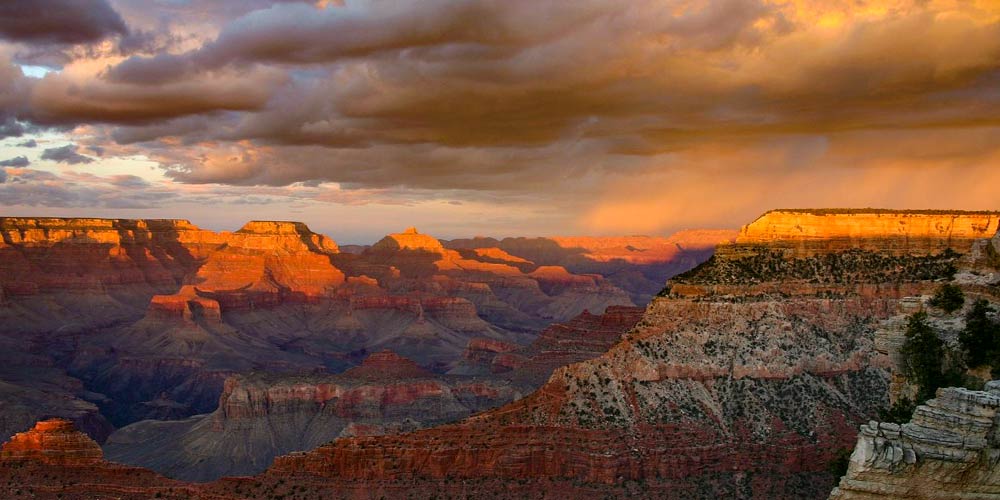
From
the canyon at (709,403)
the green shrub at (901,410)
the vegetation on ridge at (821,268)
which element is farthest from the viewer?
the vegetation on ridge at (821,268)

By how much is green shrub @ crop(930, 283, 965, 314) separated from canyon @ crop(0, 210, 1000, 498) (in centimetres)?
2226

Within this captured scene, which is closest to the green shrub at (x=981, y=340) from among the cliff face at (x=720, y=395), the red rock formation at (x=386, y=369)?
the cliff face at (x=720, y=395)

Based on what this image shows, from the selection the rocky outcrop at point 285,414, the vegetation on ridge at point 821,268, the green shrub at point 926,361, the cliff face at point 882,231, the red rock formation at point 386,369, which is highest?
the cliff face at point 882,231

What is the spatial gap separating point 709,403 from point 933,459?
50516 mm

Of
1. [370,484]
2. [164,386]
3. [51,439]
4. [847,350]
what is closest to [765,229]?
[847,350]

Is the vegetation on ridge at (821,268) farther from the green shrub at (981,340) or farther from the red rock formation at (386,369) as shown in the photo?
the red rock formation at (386,369)

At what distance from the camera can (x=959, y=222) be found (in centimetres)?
8375

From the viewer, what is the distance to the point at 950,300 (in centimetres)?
3878

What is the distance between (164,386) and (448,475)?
434 feet

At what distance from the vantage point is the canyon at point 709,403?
68.8 metres

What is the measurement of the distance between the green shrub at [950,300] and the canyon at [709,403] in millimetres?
22263

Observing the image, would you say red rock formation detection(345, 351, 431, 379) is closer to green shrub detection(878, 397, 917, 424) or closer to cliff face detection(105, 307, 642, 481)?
cliff face detection(105, 307, 642, 481)

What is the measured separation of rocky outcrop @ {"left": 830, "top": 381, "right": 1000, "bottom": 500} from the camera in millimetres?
23641

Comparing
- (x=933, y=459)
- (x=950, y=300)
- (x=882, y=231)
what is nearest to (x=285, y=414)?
(x=882, y=231)
